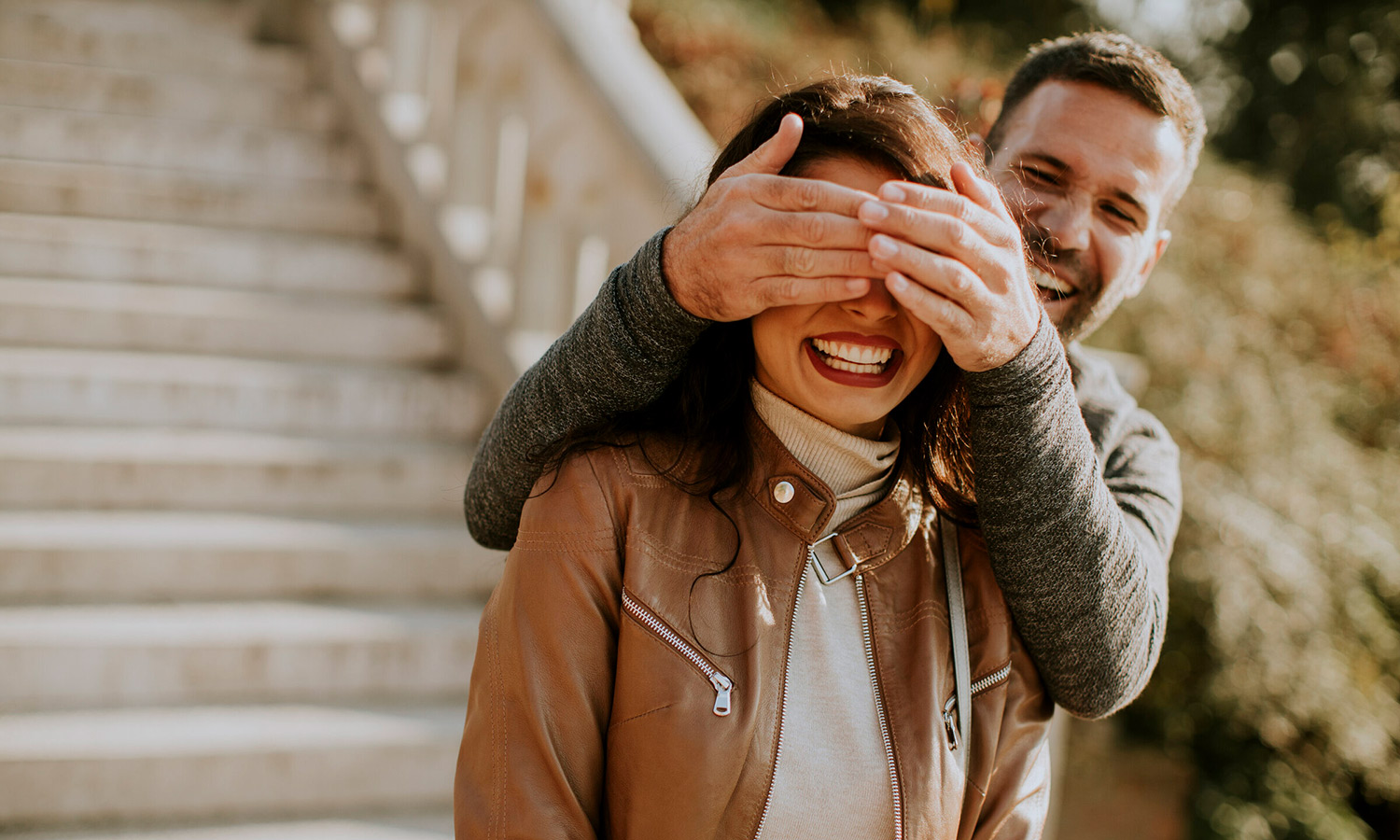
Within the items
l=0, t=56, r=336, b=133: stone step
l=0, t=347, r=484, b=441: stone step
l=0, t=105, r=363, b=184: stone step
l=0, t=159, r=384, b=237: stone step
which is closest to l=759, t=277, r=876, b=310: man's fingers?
l=0, t=347, r=484, b=441: stone step

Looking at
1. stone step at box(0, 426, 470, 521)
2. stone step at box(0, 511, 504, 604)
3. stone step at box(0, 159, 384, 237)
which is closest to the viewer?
stone step at box(0, 511, 504, 604)

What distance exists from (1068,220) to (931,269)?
2.42ft

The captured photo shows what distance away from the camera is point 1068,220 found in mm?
1735

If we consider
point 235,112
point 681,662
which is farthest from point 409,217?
point 681,662

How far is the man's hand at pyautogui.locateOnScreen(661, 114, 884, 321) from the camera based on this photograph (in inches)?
44.7

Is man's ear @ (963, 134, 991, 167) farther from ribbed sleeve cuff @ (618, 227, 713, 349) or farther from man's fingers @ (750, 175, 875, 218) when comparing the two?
ribbed sleeve cuff @ (618, 227, 713, 349)

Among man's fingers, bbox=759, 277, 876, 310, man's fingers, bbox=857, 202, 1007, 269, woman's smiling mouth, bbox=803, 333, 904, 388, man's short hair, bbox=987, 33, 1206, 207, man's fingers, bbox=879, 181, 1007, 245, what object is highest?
man's short hair, bbox=987, 33, 1206, 207

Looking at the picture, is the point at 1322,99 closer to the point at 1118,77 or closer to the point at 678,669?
the point at 1118,77

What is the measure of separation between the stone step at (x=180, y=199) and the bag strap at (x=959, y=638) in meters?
3.40

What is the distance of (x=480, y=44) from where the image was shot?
4.02 metres

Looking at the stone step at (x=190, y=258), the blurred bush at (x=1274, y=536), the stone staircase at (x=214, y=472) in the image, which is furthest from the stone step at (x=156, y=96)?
the blurred bush at (x=1274, y=536)

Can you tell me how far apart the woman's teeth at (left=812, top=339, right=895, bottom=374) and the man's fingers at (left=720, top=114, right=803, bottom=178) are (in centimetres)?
21

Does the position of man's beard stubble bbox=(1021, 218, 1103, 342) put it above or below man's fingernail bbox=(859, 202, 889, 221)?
above

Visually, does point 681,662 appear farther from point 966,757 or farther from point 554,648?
point 966,757
